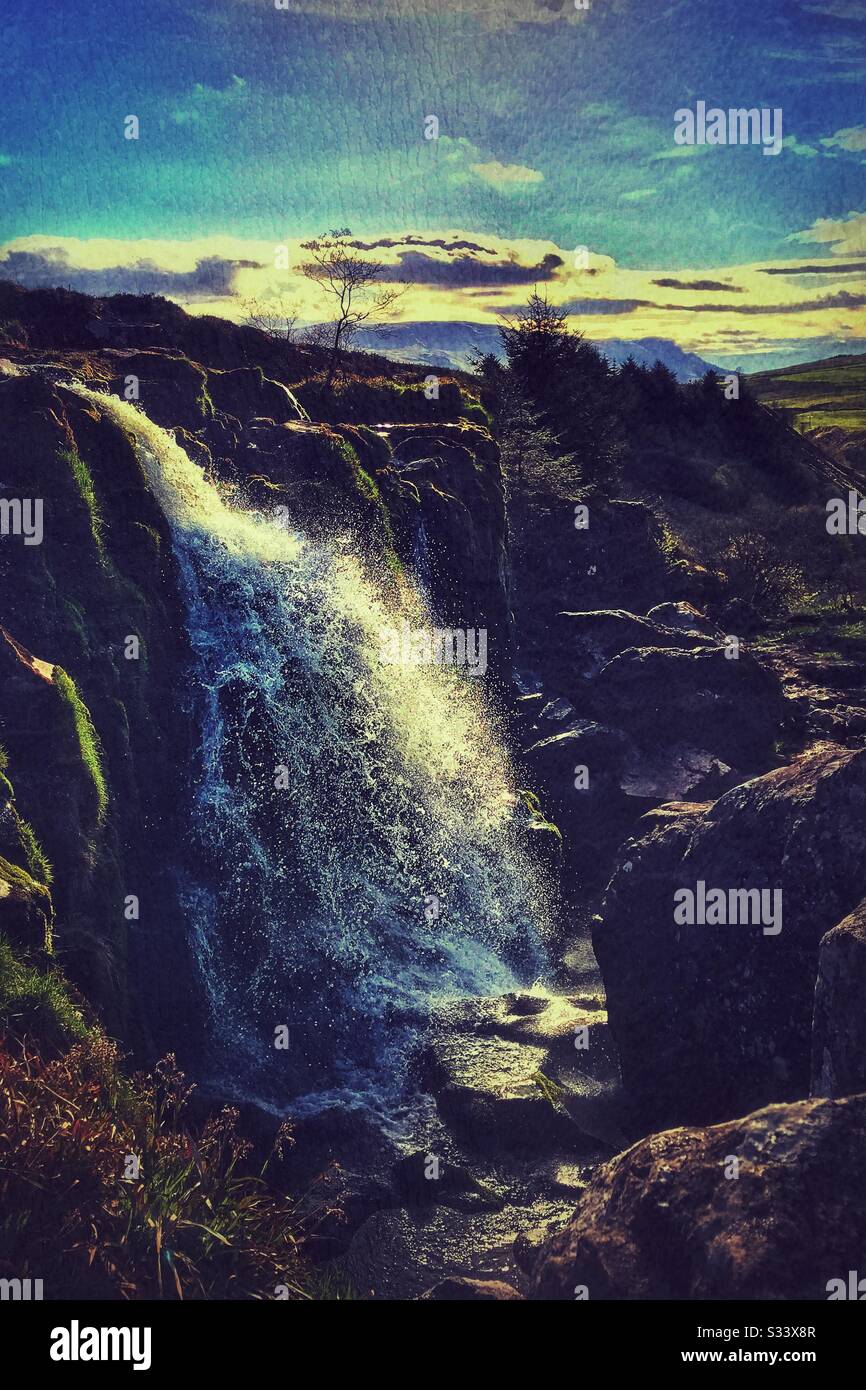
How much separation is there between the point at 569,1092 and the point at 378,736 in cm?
770

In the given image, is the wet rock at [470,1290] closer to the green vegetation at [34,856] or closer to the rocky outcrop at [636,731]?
the green vegetation at [34,856]

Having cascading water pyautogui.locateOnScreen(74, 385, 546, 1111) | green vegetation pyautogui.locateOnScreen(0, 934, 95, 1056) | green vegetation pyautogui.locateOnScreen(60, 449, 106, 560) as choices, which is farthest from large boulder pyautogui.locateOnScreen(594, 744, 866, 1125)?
green vegetation pyautogui.locateOnScreen(60, 449, 106, 560)

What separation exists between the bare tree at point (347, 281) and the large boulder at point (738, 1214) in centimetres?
2819

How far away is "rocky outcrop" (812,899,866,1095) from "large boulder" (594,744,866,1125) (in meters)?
1.53

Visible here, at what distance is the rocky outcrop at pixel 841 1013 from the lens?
941cm

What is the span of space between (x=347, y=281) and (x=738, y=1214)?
3125 cm

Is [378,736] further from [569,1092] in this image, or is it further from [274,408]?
[274,408]

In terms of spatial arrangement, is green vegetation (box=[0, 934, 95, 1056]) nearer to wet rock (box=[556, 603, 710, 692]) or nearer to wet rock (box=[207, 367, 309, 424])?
wet rock (box=[207, 367, 309, 424])

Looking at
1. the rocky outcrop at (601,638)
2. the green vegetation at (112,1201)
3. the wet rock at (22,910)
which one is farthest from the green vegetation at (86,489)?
the rocky outcrop at (601,638)

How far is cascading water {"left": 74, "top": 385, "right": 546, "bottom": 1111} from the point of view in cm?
1548

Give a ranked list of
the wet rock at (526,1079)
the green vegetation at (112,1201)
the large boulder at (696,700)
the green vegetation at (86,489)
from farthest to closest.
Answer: the large boulder at (696,700) → the green vegetation at (86,489) → the wet rock at (526,1079) → the green vegetation at (112,1201)

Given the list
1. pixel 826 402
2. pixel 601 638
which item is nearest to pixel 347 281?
pixel 601 638

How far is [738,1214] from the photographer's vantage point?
27.0 ft
